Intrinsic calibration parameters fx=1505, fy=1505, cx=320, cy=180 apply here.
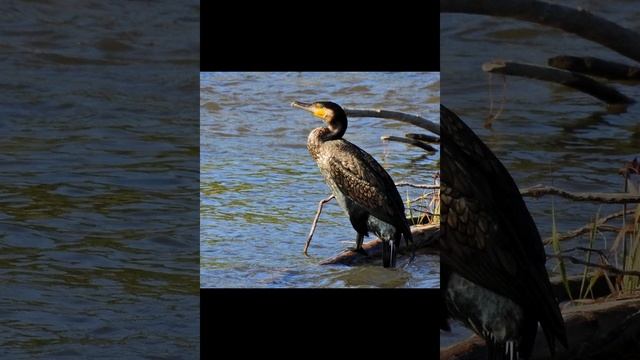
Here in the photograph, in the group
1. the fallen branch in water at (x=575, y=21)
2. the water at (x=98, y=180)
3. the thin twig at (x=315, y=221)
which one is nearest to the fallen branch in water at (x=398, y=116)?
the thin twig at (x=315, y=221)

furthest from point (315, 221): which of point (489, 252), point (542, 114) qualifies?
point (542, 114)

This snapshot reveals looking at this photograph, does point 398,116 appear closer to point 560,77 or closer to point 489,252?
point 489,252

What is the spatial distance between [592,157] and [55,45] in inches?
254

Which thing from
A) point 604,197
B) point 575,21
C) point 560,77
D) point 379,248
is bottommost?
point 379,248

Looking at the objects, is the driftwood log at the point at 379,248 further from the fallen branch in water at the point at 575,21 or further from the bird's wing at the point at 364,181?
the fallen branch in water at the point at 575,21

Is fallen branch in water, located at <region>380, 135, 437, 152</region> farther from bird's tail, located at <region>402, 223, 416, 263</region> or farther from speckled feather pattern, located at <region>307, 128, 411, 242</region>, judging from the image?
bird's tail, located at <region>402, 223, 416, 263</region>

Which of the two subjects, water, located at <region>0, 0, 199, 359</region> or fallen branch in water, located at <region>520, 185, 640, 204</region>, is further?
water, located at <region>0, 0, 199, 359</region>

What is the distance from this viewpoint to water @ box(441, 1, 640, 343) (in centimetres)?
427

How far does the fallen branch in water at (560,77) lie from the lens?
14.4 ft

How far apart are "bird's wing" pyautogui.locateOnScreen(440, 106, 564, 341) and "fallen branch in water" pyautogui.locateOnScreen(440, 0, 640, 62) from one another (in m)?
0.47

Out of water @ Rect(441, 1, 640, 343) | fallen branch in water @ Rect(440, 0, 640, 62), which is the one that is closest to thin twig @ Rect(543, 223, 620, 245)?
water @ Rect(441, 1, 640, 343)

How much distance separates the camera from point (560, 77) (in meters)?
4.48

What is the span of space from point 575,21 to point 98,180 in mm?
4527

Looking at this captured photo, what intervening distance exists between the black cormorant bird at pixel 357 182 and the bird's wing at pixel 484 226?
15 cm
